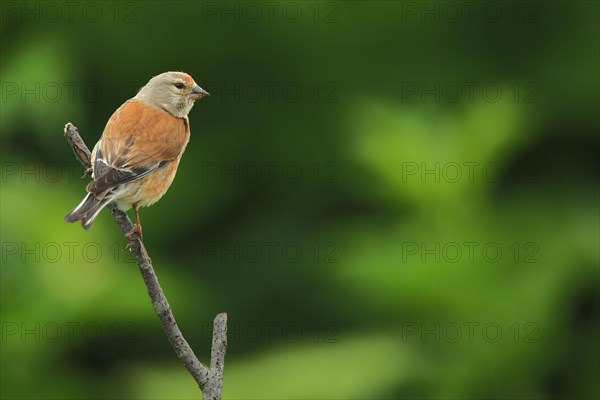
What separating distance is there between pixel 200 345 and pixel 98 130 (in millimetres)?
1617

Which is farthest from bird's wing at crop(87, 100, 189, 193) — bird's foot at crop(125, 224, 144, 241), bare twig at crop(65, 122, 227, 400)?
bare twig at crop(65, 122, 227, 400)

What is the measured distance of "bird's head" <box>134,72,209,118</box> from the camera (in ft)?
11.8

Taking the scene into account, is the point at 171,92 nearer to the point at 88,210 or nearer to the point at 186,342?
the point at 88,210

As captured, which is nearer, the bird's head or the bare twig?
the bare twig

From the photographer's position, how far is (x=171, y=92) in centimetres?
362

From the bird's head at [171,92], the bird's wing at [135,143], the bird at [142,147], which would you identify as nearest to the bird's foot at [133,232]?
the bird at [142,147]

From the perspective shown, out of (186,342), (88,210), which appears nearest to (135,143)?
(88,210)

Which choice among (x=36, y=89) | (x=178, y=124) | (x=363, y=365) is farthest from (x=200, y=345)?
(x=178, y=124)

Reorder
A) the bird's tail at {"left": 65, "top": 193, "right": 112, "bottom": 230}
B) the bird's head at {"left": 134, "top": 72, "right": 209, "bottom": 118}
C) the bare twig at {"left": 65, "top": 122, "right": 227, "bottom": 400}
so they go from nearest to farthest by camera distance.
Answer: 1. the bare twig at {"left": 65, "top": 122, "right": 227, "bottom": 400}
2. the bird's tail at {"left": 65, "top": 193, "right": 112, "bottom": 230}
3. the bird's head at {"left": 134, "top": 72, "right": 209, "bottom": 118}

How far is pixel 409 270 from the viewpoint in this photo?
496cm

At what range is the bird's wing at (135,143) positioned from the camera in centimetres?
306

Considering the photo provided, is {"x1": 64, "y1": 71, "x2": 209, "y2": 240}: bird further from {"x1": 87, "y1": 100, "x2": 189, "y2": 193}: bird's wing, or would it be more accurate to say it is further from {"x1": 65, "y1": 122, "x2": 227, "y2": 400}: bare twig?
{"x1": 65, "y1": 122, "x2": 227, "y2": 400}: bare twig

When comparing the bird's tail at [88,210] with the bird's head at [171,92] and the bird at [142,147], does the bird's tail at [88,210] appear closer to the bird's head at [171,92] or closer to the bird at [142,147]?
the bird at [142,147]

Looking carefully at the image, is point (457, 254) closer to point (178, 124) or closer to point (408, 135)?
point (408, 135)
